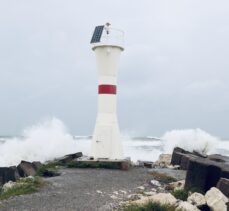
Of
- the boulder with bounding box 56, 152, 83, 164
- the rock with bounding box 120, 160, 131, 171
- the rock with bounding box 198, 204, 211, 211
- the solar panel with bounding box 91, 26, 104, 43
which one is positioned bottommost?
the rock with bounding box 198, 204, 211, 211

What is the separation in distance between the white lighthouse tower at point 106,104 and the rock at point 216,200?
5887 mm

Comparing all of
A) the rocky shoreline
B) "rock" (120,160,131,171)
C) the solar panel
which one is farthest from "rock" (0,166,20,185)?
the solar panel

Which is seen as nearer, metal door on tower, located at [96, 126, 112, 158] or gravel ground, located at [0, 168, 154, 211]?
gravel ground, located at [0, 168, 154, 211]

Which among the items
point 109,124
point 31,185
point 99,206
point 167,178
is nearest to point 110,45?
point 109,124

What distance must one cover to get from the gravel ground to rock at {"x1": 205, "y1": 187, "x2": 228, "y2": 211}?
62.6 inches

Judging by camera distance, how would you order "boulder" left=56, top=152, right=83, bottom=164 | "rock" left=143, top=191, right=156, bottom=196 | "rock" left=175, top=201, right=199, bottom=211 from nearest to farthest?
"rock" left=175, top=201, right=199, bottom=211
"rock" left=143, top=191, right=156, bottom=196
"boulder" left=56, top=152, right=83, bottom=164

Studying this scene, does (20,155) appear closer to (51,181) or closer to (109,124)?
Result: (109,124)

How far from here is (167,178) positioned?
1030cm

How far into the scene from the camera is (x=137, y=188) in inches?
347

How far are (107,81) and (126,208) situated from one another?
6.16 metres

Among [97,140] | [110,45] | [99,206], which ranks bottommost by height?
[99,206]

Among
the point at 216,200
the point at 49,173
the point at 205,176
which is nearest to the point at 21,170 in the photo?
the point at 49,173

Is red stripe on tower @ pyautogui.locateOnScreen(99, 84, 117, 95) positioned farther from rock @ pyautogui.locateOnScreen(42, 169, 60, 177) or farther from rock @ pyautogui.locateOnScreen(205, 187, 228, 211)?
rock @ pyautogui.locateOnScreen(205, 187, 228, 211)

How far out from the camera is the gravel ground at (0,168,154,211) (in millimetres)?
6859
